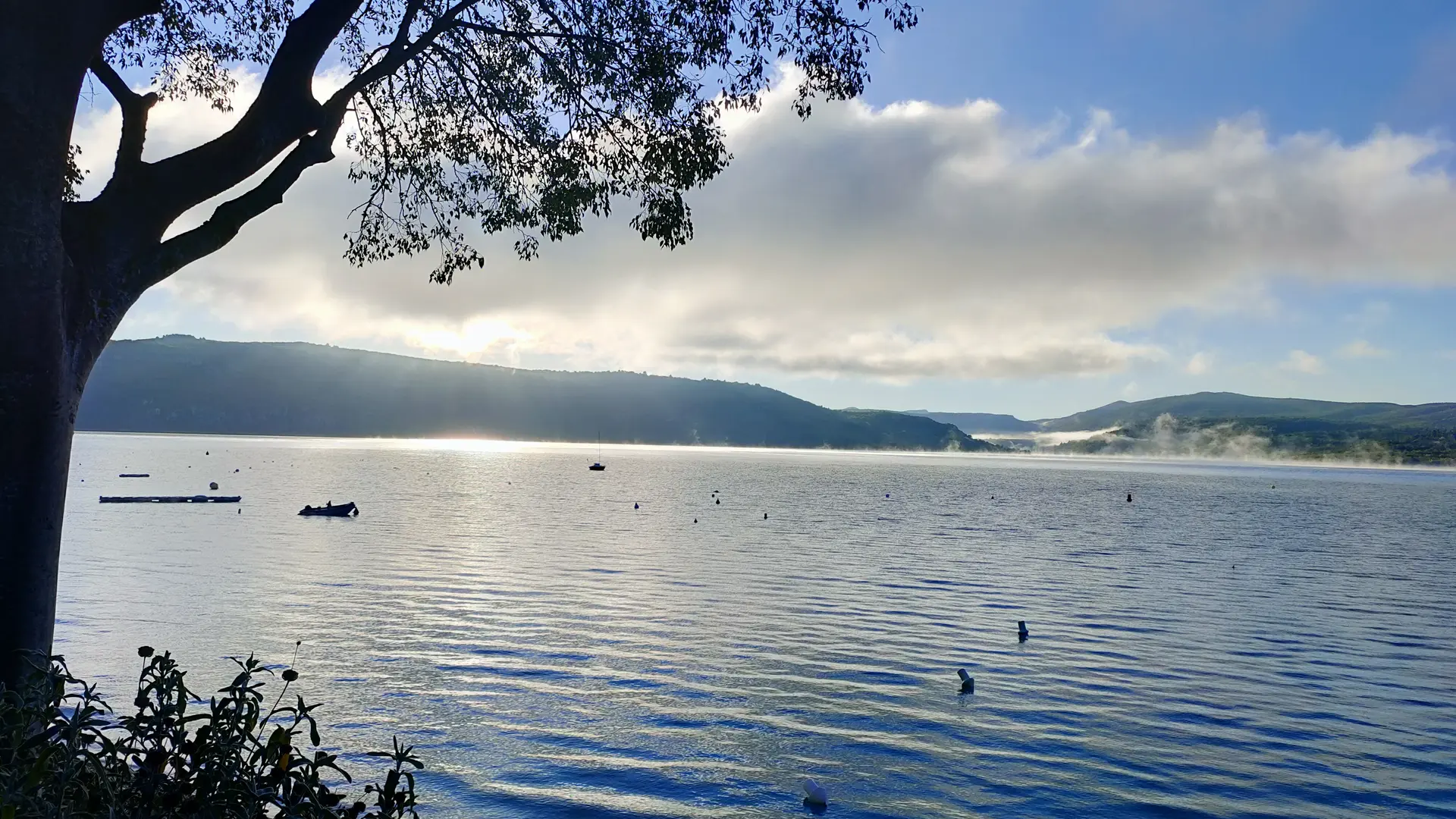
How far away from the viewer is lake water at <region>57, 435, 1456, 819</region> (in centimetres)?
1485

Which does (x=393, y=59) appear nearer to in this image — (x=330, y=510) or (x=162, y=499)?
(x=330, y=510)

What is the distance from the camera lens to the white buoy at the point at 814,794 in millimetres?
13570

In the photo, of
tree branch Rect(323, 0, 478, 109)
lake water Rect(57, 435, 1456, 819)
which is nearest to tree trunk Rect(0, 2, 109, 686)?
tree branch Rect(323, 0, 478, 109)

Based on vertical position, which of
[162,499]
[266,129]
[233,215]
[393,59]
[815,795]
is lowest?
[162,499]

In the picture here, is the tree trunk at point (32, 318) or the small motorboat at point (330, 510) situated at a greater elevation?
the tree trunk at point (32, 318)

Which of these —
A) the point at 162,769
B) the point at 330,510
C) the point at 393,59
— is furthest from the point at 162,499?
the point at 162,769

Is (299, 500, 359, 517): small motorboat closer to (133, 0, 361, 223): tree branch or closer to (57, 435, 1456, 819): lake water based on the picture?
(57, 435, 1456, 819): lake water

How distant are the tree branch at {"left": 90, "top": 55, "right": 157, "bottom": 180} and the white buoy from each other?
12.0 m

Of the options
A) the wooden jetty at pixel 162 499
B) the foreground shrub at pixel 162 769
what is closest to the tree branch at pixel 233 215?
the foreground shrub at pixel 162 769

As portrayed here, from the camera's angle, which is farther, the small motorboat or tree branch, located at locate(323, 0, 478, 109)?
the small motorboat

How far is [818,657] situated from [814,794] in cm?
1023

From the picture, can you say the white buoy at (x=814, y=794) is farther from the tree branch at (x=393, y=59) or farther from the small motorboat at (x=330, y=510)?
the small motorboat at (x=330, y=510)

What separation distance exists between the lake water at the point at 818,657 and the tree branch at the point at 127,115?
9.32 metres

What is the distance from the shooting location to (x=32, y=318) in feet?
31.3
